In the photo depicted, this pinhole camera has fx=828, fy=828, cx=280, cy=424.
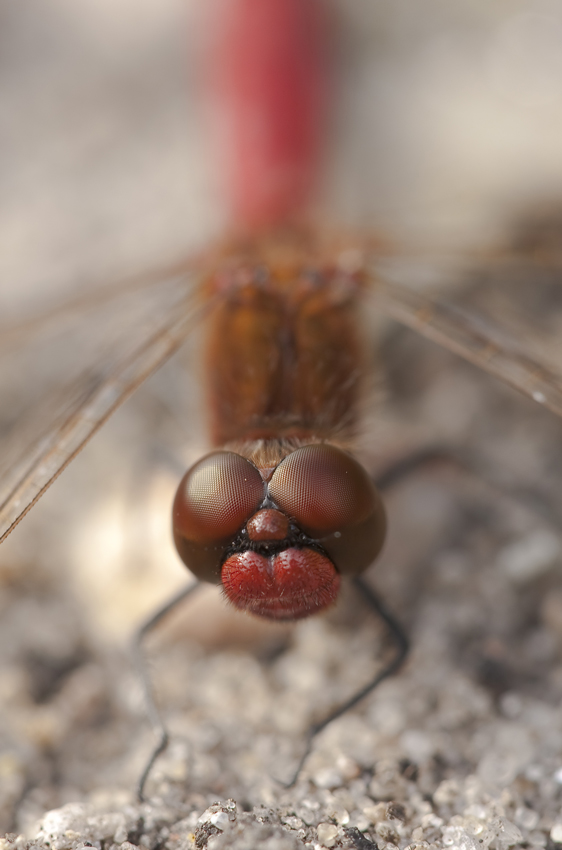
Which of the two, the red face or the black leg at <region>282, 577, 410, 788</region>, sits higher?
the red face

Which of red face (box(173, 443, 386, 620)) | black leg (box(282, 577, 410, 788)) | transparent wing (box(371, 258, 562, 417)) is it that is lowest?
black leg (box(282, 577, 410, 788))

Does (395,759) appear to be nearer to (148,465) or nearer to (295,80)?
(148,465)

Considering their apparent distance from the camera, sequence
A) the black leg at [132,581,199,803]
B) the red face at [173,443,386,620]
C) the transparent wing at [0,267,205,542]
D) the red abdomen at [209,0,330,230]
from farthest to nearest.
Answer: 1. the red abdomen at [209,0,330,230]
2. the black leg at [132,581,199,803]
3. the transparent wing at [0,267,205,542]
4. the red face at [173,443,386,620]

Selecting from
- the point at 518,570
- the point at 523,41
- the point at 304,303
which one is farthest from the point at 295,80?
the point at 518,570

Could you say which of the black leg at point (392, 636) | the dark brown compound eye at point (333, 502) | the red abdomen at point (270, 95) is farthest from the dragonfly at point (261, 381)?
the black leg at point (392, 636)

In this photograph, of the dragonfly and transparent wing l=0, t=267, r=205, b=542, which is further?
transparent wing l=0, t=267, r=205, b=542

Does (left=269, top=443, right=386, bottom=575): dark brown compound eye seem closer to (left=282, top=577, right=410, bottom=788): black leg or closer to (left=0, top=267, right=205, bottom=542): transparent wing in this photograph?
(left=282, top=577, right=410, bottom=788): black leg

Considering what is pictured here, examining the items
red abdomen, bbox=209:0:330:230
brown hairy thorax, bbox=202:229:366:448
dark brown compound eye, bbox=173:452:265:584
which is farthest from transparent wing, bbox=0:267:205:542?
red abdomen, bbox=209:0:330:230

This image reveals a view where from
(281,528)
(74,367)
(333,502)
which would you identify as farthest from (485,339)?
(74,367)
